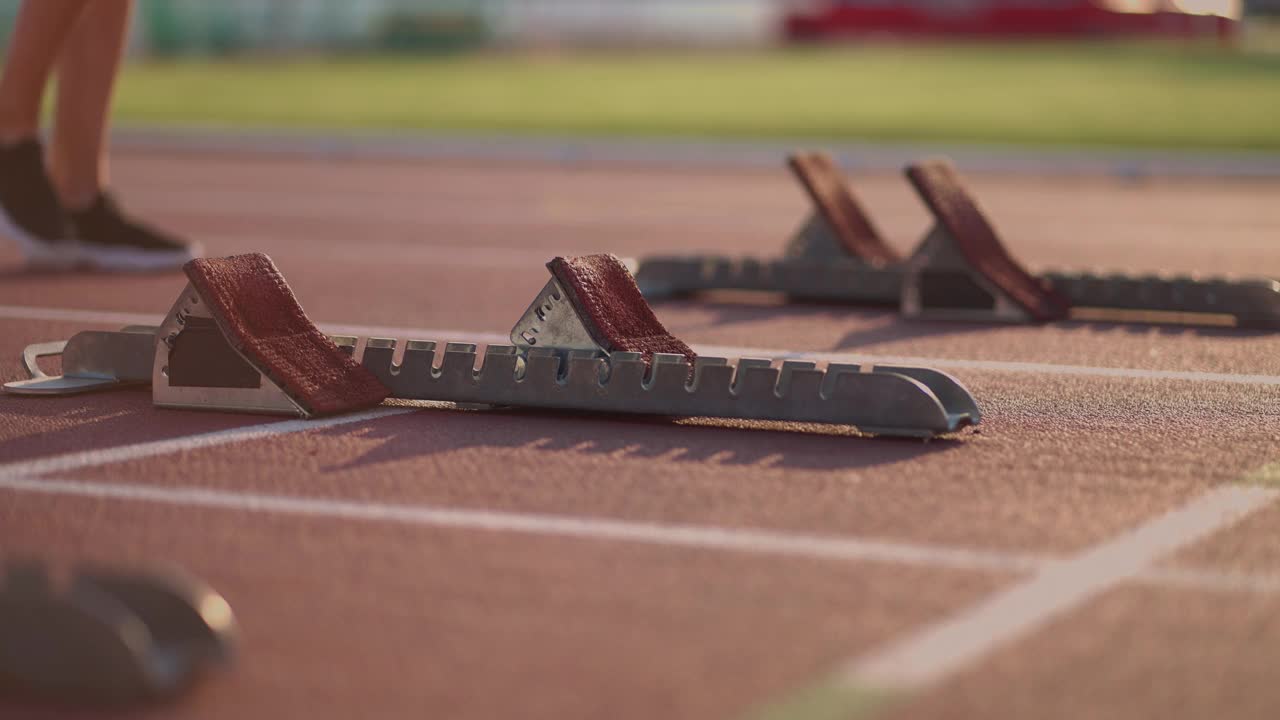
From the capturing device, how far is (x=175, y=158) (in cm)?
1927

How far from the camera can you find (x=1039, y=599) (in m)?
3.47

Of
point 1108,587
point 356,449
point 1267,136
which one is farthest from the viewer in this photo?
point 1267,136

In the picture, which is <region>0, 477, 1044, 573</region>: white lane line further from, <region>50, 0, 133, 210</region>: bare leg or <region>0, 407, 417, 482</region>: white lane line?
<region>50, 0, 133, 210</region>: bare leg

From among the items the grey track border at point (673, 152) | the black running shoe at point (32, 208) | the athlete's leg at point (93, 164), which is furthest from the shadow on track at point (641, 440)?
the grey track border at point (673, 152)

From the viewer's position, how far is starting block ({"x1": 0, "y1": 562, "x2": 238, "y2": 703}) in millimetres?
2828

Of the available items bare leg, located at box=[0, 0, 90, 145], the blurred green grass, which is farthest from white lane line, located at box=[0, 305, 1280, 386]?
the blurred green grass

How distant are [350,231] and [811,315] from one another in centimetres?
446

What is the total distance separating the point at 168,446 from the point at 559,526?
1.29 metres

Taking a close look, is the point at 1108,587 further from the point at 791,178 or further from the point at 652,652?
the point at 791,178

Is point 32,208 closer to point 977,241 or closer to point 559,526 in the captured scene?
point 977,241

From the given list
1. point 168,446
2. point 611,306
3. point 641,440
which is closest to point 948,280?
point 611,306

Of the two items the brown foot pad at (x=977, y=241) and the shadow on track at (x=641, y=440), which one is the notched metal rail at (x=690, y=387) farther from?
the brown foot pad at (x=977, y=241)

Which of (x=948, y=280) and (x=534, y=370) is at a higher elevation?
(x=534, y=370)

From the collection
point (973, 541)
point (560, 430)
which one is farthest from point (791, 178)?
point (973, 541)
